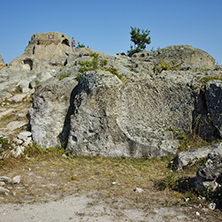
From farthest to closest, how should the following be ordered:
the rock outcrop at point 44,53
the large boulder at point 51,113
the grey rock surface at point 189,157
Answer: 1. the rock outcrop at point 44,53
2. the large boulder at point 51,113
3. the grey rock surface at point 189,157

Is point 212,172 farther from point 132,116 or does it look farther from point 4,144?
point 4,144

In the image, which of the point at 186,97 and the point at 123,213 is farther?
the point at 186,97

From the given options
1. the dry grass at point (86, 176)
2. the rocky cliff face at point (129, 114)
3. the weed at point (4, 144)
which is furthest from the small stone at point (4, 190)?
the rocky cliff face at point (129, 114)

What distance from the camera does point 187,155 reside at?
346 inches

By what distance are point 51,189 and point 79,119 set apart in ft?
12.9

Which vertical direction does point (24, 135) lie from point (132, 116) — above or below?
below

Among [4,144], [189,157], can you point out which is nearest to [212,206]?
[189,157]

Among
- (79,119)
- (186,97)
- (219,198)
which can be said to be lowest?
(219,198)

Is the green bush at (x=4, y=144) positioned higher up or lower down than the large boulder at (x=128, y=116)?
lower down

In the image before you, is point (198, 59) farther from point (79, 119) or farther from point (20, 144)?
point (20, 144)

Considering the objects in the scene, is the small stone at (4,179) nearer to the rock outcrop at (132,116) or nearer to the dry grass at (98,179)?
the dry grass at (98,179)

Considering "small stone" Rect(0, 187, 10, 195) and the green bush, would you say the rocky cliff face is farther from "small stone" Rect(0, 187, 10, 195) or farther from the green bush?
"small stone" Rect(0, 187, 10, 195)

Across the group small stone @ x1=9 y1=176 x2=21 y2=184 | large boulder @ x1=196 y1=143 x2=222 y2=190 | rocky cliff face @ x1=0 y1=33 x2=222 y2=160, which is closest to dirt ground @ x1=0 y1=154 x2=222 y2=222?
small stone @ x1=9 y1=176 x2=21 y2=184

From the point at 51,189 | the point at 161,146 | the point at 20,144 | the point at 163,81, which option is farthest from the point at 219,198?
the point at 20,144
